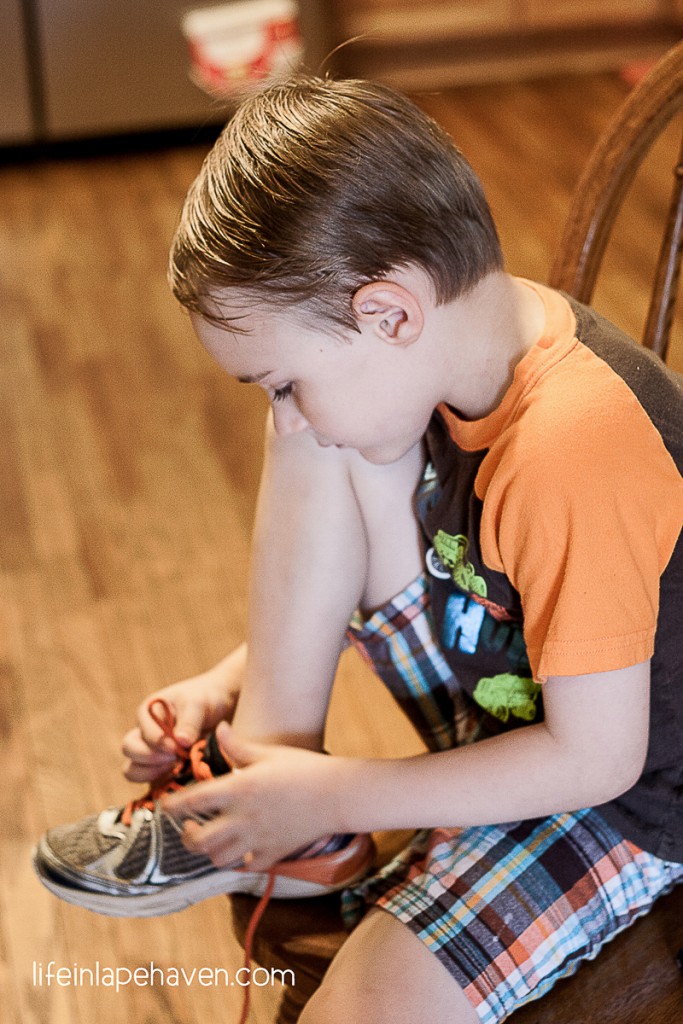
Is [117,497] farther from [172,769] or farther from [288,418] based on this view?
[288,418]

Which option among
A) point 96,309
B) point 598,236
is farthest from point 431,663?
point 96,309

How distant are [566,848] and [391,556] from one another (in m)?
0.26

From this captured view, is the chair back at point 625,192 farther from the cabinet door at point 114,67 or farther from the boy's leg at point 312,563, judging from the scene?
the cabinet door at point 114,67

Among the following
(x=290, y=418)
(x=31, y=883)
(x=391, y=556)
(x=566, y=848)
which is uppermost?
(x=290, y=418)

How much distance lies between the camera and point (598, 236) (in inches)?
46.6

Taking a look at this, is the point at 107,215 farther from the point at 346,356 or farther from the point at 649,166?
the point at 346,356

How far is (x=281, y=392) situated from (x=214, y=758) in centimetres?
36

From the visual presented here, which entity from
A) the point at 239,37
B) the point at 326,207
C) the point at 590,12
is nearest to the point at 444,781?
the point at 326,207

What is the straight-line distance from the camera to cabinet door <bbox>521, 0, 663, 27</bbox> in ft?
10.3

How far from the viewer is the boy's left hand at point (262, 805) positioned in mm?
1006

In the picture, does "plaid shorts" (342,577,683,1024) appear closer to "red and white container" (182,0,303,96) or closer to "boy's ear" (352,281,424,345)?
"boy's ear" (352,281,424,345)

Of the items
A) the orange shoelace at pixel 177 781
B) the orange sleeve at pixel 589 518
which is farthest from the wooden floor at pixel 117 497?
the orange sleeve at pixel 589 518

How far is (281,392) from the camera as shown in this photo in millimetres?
913

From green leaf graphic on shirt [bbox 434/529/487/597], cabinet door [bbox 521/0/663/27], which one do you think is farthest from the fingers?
cabinet door [bbox 521/0/663/27]
